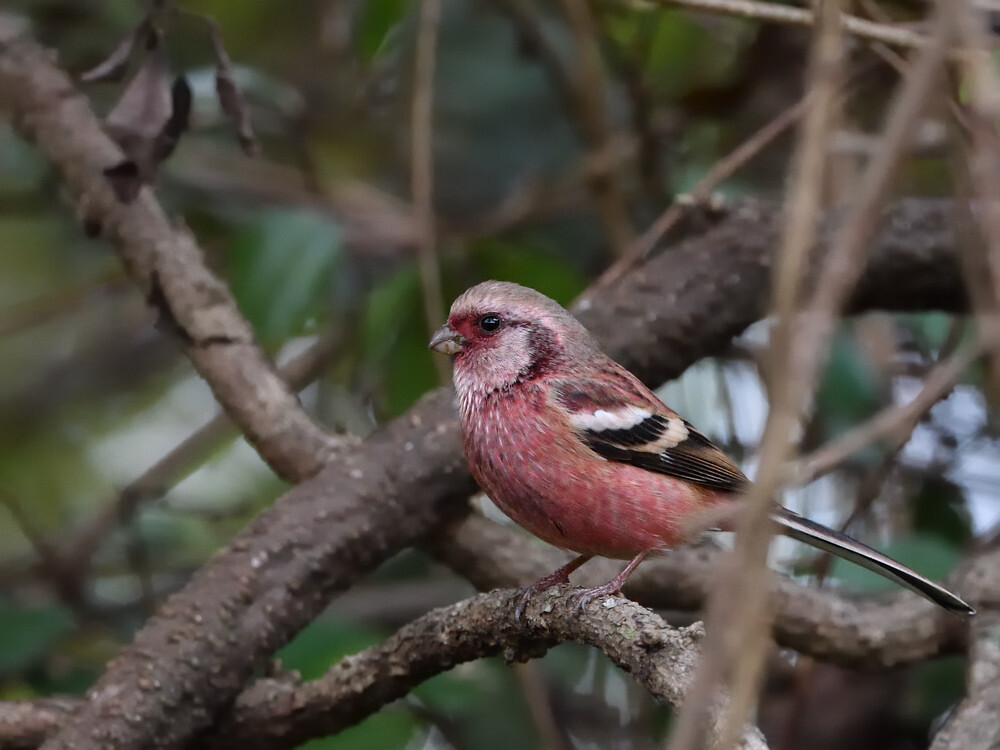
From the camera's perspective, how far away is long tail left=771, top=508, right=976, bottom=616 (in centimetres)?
326

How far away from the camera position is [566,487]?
3.42 metres

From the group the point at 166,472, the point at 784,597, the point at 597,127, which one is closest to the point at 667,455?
the point at 784,597

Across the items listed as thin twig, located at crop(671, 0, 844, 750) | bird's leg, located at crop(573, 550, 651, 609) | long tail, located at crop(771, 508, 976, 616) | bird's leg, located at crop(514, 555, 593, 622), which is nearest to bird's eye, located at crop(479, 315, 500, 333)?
bird's leg, located at crop(514, 555, 593, 622)

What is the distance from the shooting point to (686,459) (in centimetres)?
368

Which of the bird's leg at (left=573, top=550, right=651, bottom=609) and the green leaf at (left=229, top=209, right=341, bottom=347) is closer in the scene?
the bird's leg at (left=573, top=550, right=651, bottom=609)

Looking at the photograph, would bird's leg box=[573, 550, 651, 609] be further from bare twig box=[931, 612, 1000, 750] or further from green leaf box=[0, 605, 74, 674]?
green leaf box=[0, 605, 74, 674]

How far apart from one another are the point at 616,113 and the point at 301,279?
2683 mm

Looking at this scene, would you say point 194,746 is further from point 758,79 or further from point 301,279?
point 758,79

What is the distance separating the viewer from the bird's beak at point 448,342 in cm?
390

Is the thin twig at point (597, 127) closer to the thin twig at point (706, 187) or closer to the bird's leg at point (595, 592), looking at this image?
the thin twig at point (706, 187)

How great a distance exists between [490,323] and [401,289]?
825 millimetres

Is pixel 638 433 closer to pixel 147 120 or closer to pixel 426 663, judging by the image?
pixel 426 663

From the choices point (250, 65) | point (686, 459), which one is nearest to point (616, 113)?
point (250, 65)

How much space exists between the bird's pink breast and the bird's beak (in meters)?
0.35
